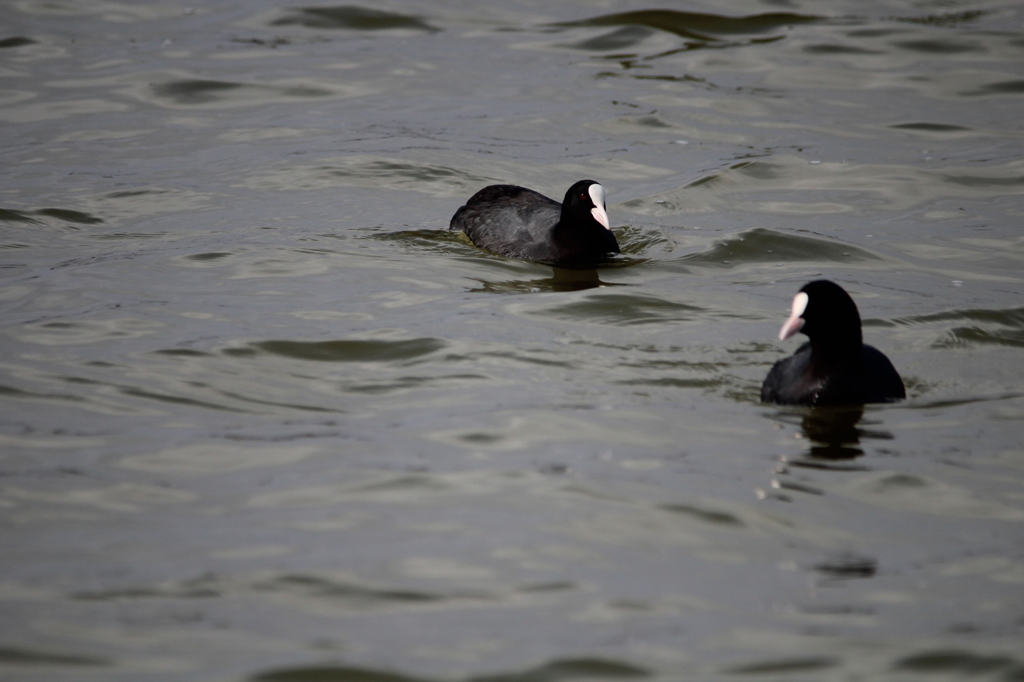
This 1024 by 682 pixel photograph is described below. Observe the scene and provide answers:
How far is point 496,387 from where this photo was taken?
5945 millimetres

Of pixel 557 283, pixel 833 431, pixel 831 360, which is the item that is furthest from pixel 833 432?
pixel 557 283

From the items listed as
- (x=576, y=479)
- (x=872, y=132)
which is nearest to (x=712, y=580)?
(x=576, y=479)

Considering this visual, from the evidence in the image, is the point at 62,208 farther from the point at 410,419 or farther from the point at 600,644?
the point at 600,644

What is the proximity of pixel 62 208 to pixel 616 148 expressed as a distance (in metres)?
5.48

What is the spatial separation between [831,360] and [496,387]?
1.65 meters

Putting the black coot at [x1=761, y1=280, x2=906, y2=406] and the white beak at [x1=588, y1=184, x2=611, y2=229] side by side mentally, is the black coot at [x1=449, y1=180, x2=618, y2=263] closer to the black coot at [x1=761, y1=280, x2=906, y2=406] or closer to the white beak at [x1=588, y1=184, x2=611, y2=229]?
the white beak at [x1=588, y1=184, x2=611, y2=229]

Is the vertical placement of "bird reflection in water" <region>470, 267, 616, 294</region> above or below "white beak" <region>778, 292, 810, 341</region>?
below

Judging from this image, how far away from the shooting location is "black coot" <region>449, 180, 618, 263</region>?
28.3 feet

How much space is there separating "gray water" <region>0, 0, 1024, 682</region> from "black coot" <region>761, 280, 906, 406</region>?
0.12 metres

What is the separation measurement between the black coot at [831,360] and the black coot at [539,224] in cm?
310

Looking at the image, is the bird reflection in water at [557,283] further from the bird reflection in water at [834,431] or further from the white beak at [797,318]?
the bird reflection in water at [834,431]

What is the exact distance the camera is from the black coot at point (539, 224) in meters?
8.62

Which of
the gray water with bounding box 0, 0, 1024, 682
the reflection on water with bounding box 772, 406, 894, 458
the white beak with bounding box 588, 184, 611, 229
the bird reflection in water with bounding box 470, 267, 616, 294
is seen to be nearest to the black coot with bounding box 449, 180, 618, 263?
the white beak with bounding box 588, 184, 611, 229

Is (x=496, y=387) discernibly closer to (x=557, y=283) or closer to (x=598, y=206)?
(x=557, y=283)
